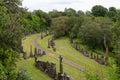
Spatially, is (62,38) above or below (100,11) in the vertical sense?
below

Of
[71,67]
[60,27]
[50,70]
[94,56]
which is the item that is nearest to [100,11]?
[60,27]

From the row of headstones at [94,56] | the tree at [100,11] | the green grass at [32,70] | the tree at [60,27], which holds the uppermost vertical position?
the tree at [100,11]

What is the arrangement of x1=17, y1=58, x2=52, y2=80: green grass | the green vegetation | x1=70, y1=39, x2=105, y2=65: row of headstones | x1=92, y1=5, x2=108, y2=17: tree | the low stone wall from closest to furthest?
1. the green vegetation
2. x1=17, y1=58, x2=52, y2=80: green grass
3. the low stone wall
4. x1=70, y1=39, x2=105, y2=65: row of headstones
5. x1=92, y1=5, x2=108, y2=17: tree

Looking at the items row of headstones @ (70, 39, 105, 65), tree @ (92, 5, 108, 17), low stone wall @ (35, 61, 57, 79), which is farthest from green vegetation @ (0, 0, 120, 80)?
row of headstones @ (70, 39, 105, 65)

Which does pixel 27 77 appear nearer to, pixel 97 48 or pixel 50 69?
pixel 50 69

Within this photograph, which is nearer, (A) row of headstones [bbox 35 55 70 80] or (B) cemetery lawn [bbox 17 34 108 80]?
(A) row of headstones [bbox 35 55 70 80]

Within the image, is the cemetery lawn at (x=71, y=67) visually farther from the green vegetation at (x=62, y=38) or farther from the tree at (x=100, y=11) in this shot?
the tree at (x=100, y=11)

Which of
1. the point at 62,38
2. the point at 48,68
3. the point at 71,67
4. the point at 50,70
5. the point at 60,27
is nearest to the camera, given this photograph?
the point at 50,70

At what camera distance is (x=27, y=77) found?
77.0 feet

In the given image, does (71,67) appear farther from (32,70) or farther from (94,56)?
(94,56)

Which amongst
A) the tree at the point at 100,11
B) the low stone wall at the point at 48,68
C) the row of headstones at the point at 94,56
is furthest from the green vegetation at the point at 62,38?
the row of headstones at the point at 94,56

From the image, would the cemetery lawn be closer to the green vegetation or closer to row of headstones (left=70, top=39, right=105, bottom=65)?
the green vegetation

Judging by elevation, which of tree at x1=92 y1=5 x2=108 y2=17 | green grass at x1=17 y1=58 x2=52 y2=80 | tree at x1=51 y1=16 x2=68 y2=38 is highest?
tree at x1=92 y1=5 x2=108 y2=17

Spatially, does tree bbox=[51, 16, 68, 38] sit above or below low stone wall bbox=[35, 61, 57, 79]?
above
